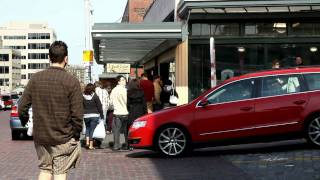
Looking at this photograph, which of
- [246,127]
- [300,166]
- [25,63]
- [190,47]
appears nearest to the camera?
[300,166]

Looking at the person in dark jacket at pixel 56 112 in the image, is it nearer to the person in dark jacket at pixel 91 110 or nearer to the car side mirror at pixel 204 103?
the car side mirror at pixel 204 103

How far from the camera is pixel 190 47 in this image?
22.2 m

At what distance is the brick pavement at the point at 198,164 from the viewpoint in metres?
10.1

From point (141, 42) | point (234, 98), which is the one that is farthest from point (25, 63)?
point (234, 98)

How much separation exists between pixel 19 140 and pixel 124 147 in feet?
17.7

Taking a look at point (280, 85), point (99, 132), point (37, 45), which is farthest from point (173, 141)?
point (37, 45)

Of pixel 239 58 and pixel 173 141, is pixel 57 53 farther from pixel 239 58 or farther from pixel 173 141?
pixel 239 58

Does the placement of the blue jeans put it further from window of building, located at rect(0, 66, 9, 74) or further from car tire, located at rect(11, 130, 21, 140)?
window of building, located at rect(0, 66, 9, 74)

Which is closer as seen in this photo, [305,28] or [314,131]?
[314,131]

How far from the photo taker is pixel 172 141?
12.9 metres

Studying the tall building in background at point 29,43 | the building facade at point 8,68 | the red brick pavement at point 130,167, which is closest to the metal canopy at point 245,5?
the red brick pavement at point 130,167

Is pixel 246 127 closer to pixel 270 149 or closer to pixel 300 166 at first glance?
pixel 270 149

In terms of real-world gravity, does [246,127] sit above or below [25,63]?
below

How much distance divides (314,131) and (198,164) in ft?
8.39
